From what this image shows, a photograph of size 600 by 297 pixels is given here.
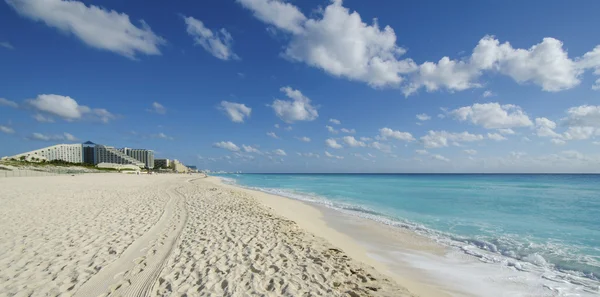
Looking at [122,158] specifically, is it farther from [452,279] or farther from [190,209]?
[452,279]

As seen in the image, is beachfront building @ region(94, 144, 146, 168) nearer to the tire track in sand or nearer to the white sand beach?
the white sand beach

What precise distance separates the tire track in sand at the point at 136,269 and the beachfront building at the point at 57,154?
102 metres

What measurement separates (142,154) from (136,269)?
17726 cm

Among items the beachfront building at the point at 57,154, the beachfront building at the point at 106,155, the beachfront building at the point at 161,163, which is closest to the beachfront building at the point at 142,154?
the beachfront building at the point at 161,163

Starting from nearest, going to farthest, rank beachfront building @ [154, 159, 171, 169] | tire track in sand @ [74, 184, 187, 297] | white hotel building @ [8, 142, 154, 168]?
1. tire track in sand @ [74, 184, 187, 297]
2. white hotel building @ [8, 142, 154, 168]
3. beachfront building @ [154, 159, 171, 169]

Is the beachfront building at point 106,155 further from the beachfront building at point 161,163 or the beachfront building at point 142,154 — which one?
the beachfront building at point 161,163

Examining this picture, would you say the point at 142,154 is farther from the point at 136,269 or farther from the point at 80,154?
the point at 136,269

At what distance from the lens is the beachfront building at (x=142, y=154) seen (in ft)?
501

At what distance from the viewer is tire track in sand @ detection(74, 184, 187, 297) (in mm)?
4379

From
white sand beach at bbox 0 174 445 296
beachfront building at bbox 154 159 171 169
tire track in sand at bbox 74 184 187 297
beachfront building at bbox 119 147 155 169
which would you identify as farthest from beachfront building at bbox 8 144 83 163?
tire track in sand at bbox 74 184 187 297

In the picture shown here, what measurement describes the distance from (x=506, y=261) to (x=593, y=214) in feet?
49.2

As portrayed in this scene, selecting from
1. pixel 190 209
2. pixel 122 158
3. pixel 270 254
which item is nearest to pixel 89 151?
pixel 122 158

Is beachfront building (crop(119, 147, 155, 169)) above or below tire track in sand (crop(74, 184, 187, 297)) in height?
above

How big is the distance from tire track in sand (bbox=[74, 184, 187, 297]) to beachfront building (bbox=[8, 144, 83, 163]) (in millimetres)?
102297
